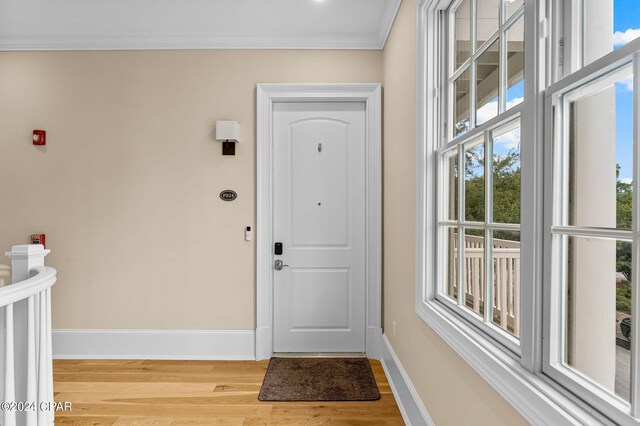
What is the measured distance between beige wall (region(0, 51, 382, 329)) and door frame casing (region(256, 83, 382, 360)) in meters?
0.08

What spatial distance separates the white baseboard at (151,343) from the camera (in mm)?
3078

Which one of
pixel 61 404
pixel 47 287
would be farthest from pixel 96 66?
pixel 61 404

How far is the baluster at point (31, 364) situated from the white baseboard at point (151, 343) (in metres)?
1.56

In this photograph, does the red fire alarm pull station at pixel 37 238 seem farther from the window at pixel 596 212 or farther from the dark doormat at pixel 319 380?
the window at pixel 596 212

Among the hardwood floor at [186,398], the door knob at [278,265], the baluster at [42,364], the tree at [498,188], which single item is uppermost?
the tree at [498,188]

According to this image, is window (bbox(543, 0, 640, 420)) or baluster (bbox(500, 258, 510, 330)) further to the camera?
baluster (bbox(500, 258, 510, 330))

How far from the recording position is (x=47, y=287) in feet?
5.33

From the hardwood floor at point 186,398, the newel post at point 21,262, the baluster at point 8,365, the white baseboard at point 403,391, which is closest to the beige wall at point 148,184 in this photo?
the hardwood floor at point 186,398

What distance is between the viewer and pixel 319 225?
3184mm

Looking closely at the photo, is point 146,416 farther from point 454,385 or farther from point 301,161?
point 301,161

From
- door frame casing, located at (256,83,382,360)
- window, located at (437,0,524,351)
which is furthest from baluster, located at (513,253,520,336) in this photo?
door frame casing, located at (256,83,382,360)

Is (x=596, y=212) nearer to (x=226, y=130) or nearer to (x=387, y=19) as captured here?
(x=387, y=19)

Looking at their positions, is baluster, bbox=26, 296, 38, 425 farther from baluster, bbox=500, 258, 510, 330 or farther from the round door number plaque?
baluster, bbox=500, 258, 510, 330

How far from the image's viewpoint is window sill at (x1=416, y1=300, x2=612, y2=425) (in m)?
0.83
